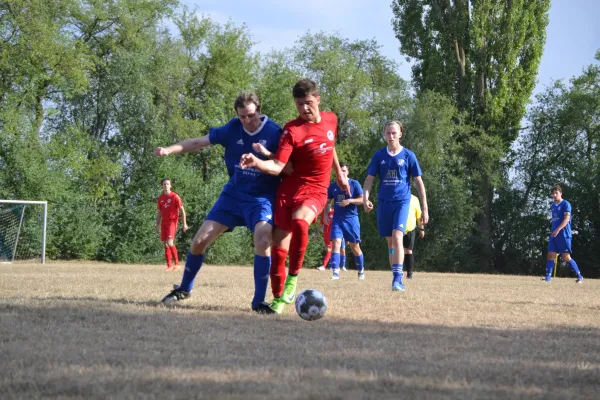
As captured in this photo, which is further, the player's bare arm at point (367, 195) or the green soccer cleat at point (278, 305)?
the player's bare arm at point (367, 195)

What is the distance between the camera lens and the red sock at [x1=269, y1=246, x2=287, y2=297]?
287 inches

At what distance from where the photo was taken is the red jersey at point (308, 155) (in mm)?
7051

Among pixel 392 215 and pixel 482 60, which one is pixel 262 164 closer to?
pixel 392 215

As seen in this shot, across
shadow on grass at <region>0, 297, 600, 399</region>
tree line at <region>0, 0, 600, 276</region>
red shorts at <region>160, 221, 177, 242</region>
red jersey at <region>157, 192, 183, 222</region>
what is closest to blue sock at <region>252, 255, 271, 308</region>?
shadow on grass at <region>0, 297, 600, 399</region>

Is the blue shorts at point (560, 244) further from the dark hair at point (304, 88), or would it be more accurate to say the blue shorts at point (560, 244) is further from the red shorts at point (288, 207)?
the dark hair at point (304, 88)

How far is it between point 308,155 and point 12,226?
20152 mm

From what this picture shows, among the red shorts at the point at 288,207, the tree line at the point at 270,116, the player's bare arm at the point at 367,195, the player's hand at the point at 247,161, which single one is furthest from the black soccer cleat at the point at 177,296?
the tree line at the point at 270,116

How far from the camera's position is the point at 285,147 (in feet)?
22.6

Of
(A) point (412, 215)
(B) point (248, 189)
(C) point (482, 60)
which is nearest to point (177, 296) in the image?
(B) point (248, 189)

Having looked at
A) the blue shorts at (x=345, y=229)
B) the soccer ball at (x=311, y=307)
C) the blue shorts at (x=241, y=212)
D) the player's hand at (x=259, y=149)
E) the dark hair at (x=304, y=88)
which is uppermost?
the dark hair at (x=304, y=88)

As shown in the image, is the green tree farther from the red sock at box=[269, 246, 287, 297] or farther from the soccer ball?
the soccer ball

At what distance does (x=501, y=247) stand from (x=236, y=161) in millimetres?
33849

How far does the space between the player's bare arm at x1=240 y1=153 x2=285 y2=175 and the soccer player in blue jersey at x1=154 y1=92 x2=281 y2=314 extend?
13.8 inches

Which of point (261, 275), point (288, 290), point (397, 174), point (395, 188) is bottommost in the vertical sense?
point (288, 290)
